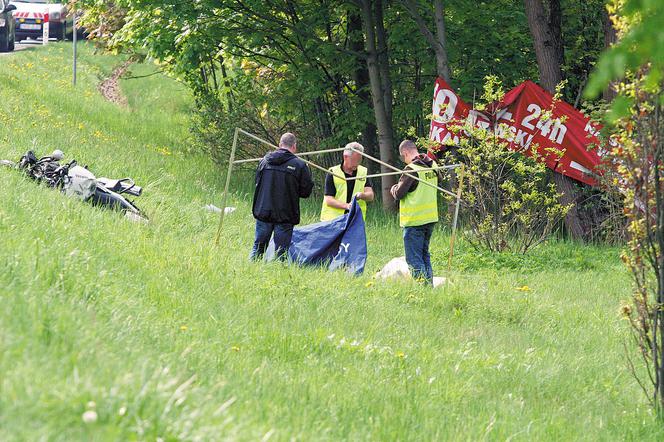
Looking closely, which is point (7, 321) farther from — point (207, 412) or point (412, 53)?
point (412, 53)

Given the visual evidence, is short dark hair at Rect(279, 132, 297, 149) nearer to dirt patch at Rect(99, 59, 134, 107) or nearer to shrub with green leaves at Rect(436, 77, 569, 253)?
shrub with green leaves at Rect(436, 77, 569, 253)

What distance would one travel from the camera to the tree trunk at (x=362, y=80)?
20.1 m

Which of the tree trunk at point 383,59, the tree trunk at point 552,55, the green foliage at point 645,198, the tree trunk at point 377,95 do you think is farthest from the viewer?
the tree trunk at point 383,59

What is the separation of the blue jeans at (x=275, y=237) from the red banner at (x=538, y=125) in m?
5.50

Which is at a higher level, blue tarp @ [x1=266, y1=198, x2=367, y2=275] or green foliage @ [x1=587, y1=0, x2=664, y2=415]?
green foliage @ [x1=587, y1=0, x2=664, y2=415]

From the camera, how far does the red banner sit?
1630 cm

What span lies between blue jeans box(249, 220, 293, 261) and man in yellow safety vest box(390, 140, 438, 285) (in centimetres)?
122

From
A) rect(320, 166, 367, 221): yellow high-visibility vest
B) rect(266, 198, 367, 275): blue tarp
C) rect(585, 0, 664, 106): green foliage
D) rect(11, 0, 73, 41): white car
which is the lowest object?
rect(266, 198, 367, 275): blue tarp

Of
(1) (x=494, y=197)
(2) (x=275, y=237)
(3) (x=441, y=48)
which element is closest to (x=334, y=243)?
(2) (x=275, y=237)

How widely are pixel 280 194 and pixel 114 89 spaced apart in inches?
1079

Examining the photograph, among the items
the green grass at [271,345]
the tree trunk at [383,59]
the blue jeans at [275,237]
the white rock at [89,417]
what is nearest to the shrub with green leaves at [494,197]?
the green grass at [271,345]

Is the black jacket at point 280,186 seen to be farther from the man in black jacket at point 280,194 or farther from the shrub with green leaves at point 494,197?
the shrub with green leaves at point 494,197

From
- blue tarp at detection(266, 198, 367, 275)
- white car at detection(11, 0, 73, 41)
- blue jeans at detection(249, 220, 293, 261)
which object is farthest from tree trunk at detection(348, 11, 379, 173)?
white car at detection(11, 0, 73, 41)

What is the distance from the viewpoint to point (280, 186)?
11047mm
